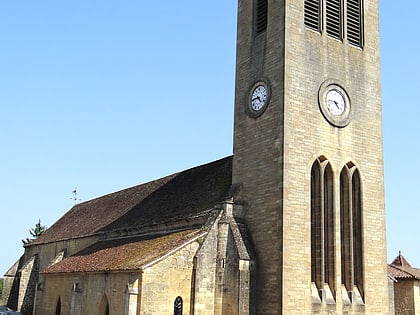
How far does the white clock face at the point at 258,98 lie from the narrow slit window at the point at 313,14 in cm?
325

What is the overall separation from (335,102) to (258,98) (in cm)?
315

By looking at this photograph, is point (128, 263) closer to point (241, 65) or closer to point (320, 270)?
point (320, 270)

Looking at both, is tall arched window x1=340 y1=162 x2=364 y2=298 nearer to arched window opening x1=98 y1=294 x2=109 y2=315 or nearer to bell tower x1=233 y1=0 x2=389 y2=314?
bell tower x1=233 y1=0 x2=389 y2=314

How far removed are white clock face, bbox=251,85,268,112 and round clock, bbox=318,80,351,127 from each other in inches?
87.1

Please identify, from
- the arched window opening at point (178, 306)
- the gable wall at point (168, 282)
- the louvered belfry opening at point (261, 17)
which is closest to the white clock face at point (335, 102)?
the louvered belfry opening at point (261, 17)

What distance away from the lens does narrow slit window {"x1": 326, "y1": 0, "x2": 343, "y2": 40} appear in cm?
2380

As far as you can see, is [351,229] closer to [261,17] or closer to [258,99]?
[258,99]

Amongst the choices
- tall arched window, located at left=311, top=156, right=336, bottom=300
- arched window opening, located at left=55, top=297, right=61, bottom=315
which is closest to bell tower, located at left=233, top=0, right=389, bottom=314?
tall arched window, located at left=311, top=156, right=336, bottom=300

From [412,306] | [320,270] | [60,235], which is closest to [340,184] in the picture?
[320,270]

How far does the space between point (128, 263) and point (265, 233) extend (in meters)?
5.71

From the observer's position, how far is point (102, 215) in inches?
1479

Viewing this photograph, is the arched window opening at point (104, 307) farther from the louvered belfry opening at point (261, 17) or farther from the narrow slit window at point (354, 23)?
the narrow slit window at point (354, 23)

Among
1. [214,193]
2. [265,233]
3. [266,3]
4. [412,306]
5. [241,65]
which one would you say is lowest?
[412,306]

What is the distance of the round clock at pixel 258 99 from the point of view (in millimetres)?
22798
